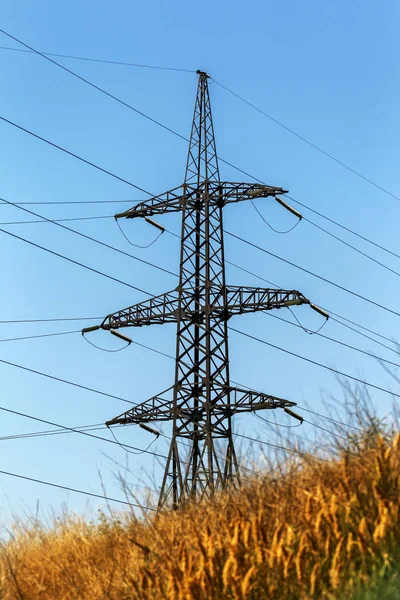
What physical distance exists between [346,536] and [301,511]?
62 cm

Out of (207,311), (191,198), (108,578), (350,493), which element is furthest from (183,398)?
(350,493)

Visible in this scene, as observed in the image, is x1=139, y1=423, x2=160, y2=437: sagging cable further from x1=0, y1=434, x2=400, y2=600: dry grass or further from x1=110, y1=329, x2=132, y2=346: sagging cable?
x1=0, y1=434, x2=400, y2=600: dry grass

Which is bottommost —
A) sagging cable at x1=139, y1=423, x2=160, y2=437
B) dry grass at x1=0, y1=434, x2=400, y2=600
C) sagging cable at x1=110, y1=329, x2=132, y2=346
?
dry grass at x1=0, y1=434, x2=400, y2=600

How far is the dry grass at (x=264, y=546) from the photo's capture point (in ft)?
21.7

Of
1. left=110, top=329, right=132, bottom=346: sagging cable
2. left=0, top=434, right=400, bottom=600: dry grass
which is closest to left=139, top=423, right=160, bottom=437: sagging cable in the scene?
left=110, top=329, right=132, bottom=346: sagging cable

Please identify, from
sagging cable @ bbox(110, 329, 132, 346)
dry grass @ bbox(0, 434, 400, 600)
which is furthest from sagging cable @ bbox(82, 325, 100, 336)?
dry grass @ bbox(0, 434, 400, 600)

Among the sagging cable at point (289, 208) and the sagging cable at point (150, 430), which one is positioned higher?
the sagging cable at point (289, 208)

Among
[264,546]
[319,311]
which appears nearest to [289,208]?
[319,311]

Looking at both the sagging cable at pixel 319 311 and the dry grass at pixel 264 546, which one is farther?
the sagging cable at pixel 319 311

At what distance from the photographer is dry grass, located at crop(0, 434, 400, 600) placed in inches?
261

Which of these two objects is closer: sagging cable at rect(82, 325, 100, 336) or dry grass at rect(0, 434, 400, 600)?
dry grass at rect(0, 434, 400, 600)

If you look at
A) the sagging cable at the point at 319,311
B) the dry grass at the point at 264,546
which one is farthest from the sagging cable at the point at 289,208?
the dry grass at the point at 264,546

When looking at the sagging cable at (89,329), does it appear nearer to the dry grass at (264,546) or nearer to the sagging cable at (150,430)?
the sagging cable at (150,430)

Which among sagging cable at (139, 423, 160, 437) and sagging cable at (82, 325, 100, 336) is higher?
sagging cable at (82, 325, 100, 336)
